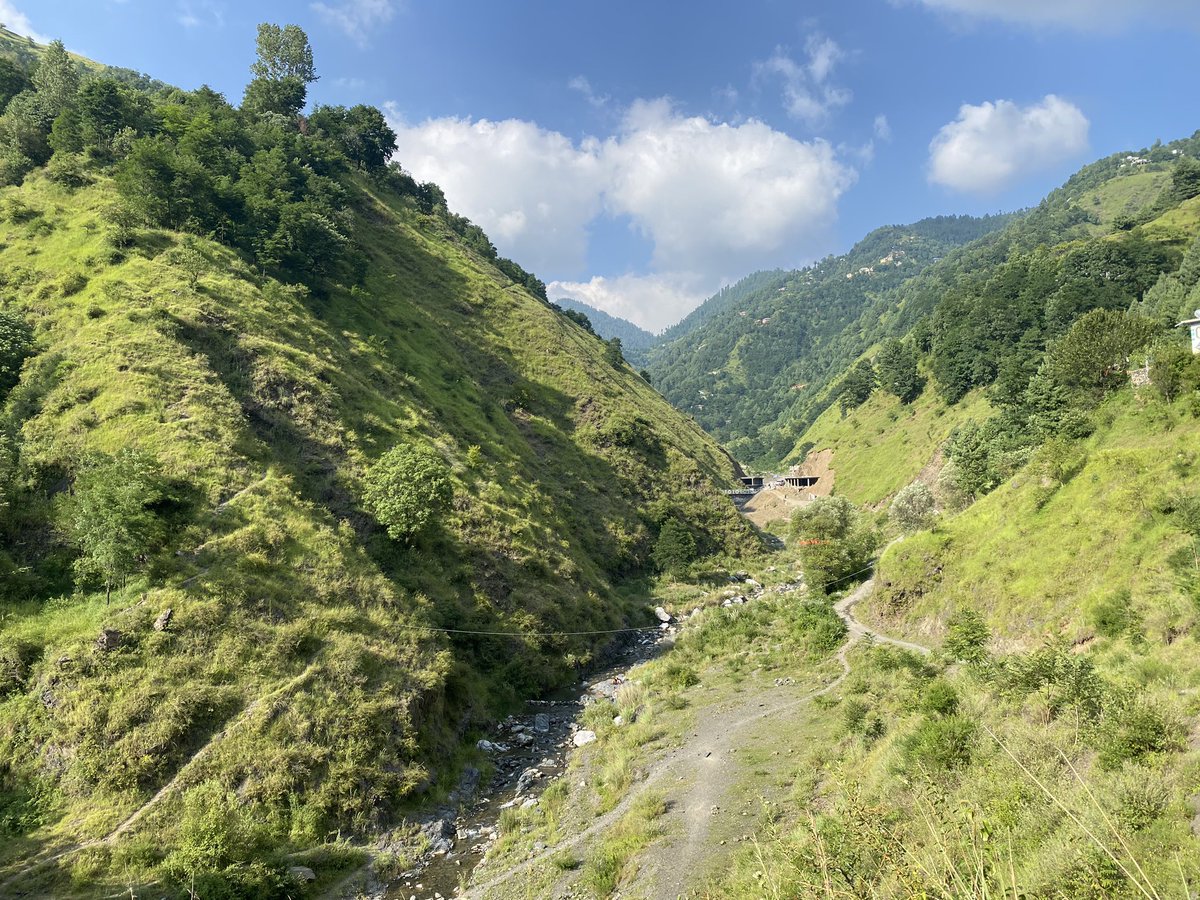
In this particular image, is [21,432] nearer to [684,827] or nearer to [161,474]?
[161,474]

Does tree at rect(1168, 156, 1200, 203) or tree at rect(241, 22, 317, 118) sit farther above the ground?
tree at rect(241, 22, 317, 118)

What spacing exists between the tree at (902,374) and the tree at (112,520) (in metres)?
130

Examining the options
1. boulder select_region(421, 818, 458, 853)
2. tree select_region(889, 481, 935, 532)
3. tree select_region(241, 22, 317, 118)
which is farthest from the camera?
tree select_region(241, 22, 317, 118)

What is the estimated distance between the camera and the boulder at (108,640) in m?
24.1

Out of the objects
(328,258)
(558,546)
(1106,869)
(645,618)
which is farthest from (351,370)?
(1106,869)

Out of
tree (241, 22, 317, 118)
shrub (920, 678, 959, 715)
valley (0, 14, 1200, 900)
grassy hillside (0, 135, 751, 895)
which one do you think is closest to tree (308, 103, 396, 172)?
tree (241, 22, 317, 118)

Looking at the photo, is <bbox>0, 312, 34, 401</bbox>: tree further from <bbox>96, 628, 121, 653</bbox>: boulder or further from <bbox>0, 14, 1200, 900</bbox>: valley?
<bbox>96, 628, 121, 653</bbox>: boulder

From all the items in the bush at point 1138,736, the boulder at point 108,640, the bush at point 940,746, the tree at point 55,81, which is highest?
the tree at point 55,81

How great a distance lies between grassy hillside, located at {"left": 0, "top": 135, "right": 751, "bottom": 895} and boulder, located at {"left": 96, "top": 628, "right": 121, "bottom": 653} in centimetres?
19

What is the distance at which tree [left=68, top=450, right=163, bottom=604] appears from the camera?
1028 inches

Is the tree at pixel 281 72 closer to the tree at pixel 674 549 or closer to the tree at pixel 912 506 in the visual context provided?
the tree at pixel 674 549

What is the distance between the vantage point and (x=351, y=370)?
5091cm

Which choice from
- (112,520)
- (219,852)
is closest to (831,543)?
(219,852)

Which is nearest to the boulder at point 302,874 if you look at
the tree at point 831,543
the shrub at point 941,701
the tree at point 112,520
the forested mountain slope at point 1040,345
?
the tree at point 112,520
